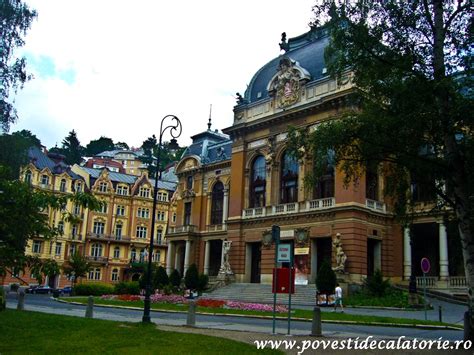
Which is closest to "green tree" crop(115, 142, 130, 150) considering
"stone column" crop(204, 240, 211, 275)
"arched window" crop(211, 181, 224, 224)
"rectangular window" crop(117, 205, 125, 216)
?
"rectangular window" crop(117, 205, 125, 216)

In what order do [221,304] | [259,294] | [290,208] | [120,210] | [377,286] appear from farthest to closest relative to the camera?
[120,210] → [290,208] → [259,294] → [377,286] → [221,304]

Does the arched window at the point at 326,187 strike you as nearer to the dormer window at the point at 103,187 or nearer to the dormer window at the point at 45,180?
the dormer window at the point at 45,180

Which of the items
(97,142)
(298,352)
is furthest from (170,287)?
(97,142)

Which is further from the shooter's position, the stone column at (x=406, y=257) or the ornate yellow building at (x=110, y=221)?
the ornate yellow building at (x=110, y=221)

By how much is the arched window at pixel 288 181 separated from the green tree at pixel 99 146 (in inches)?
3938

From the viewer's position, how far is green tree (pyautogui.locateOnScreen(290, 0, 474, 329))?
1420 centimetres

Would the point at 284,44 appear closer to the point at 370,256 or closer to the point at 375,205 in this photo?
the point at 375,205

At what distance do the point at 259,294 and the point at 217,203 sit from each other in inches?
755

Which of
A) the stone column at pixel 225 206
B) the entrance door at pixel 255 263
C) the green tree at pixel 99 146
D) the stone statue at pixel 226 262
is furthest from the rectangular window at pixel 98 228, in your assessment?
the green tree at pixel 99 146

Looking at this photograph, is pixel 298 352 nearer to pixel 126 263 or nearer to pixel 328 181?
pixel 328 181

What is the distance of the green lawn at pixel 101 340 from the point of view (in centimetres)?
1149

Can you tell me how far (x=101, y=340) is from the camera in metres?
13.1

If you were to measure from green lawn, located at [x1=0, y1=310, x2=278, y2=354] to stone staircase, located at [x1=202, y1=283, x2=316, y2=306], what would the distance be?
2064 centimetres

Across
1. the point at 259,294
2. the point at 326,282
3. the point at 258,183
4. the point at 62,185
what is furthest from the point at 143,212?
the point at 326,282
